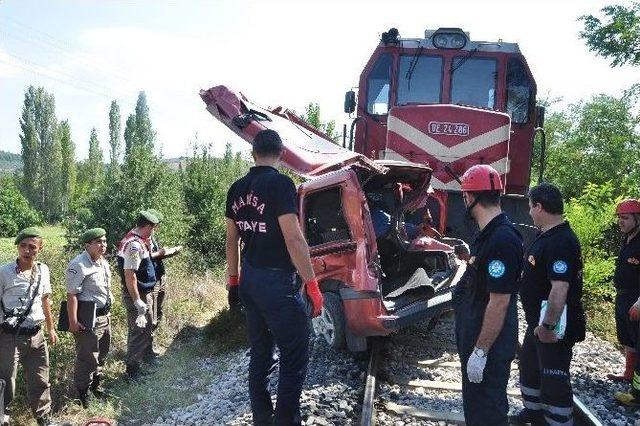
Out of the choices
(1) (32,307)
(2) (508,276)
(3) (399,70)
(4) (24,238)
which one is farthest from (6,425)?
(3) (399,70)

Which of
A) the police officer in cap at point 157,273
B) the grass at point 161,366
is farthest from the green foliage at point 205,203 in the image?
the police officer in cap at point 157,273

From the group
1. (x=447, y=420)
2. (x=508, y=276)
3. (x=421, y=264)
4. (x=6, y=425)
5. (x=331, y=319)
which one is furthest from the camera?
(x=421, y=264)

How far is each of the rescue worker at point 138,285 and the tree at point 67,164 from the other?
5260cm

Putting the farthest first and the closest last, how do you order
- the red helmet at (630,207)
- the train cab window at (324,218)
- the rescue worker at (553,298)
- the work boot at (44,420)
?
1. the train cab window at (324,218)
2. the work boot at (44,420)
3. the red helmet at (630,207)
4. the rescue worker at (553,298)

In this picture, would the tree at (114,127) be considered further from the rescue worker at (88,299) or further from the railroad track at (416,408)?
the railroad track at (416,408)

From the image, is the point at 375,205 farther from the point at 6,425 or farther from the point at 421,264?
the point at 6,425

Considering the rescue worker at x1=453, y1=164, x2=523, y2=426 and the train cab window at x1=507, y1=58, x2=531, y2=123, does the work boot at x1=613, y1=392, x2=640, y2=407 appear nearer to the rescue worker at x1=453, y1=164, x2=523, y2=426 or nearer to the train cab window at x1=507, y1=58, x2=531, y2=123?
the rescue worker at x1=453, y1=164, x2=523, y2=426

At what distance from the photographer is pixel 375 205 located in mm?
6480

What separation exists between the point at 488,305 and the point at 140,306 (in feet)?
14.1

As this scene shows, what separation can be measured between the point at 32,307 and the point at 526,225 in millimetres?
5714

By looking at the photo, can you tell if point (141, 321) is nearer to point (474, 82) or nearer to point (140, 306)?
point (140, 306)

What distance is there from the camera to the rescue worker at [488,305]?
2754 mm

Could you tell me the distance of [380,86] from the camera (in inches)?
324

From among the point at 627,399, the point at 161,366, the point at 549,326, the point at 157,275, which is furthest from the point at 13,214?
the point at 549,326
